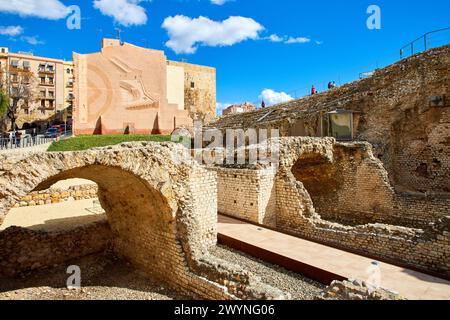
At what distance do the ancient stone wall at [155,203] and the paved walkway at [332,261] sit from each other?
1168mm

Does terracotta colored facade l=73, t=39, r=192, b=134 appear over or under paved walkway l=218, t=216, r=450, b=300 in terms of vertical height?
over

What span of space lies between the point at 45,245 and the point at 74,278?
141 centimetres

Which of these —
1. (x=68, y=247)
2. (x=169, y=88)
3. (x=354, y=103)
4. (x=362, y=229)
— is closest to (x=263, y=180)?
(x=362, y=229)

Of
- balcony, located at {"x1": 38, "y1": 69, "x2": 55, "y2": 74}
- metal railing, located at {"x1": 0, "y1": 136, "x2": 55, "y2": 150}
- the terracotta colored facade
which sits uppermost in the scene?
balcony, located at {"x1": 38, "y1": 69, "x2": 55, "y2": 74}

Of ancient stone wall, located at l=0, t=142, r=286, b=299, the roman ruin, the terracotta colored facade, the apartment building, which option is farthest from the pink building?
ancient stone wall, located at l=0, t=142, r=286, b=299

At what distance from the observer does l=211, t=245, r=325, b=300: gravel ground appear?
5852 millimetres

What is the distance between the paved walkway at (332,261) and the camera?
5.64 metres

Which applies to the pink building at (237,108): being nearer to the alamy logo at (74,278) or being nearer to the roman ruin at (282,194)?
the roman ruin at (282,194)

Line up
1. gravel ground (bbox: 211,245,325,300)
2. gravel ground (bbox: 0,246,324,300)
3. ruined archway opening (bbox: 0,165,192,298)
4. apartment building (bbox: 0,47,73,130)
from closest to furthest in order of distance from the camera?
gravel ground (bbox: 211,245,325,300), gravel ground (bbox: 0,246,324,300), ruined archway opening (bbox: 0,165,192,298), apartment building (bbox: 0,47,73,130)

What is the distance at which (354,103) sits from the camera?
17656 millimetres

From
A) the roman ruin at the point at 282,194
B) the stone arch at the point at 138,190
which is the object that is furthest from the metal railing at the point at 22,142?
the stone arch at the point at 138,190

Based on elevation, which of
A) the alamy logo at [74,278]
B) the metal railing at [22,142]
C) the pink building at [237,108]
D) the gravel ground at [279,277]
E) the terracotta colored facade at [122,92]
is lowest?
the alamy logo at [74,278]

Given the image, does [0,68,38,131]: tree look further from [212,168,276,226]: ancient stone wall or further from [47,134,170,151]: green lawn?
[212,168,276,226]: ancient stone wall

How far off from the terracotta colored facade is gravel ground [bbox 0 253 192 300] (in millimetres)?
17101
